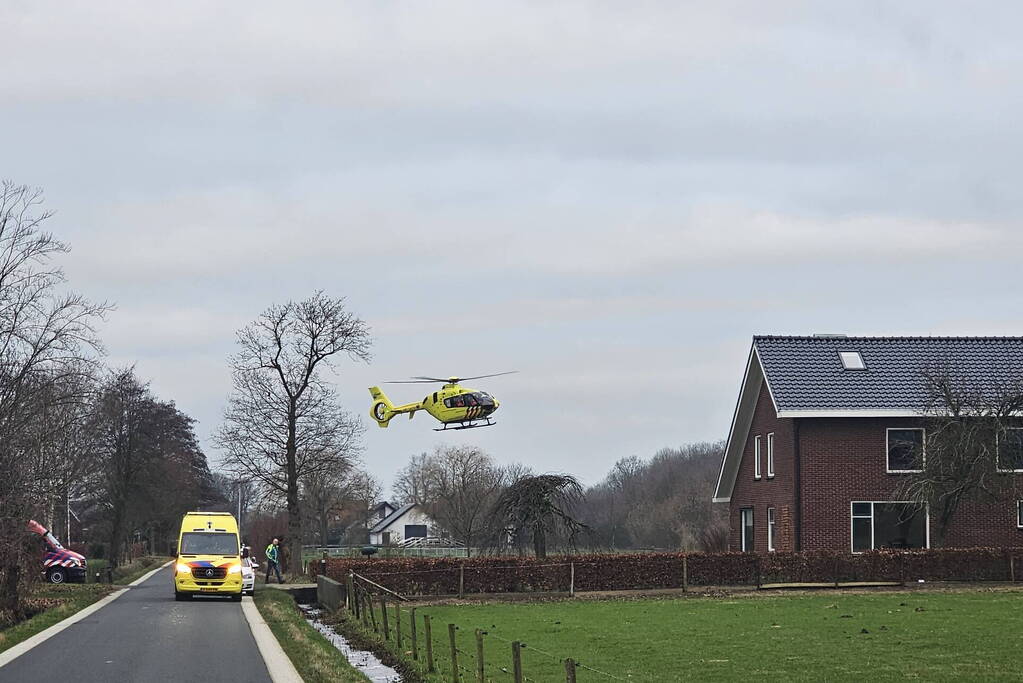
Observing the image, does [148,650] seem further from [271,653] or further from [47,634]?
[47,634]

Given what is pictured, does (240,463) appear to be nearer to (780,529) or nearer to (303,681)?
(780,529)

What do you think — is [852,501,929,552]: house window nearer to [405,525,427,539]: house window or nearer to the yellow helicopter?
the yellow helicopter

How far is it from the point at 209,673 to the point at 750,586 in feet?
75.9

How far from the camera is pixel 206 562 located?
36562 millimetres

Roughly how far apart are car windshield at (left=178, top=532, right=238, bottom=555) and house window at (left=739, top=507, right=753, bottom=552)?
61.5 ft

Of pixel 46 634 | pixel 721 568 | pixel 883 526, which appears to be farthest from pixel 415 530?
pixel 46 634

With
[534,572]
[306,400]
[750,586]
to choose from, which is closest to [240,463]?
[306,400]

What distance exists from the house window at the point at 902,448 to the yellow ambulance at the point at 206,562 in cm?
2028

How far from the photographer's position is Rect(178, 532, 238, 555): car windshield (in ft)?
122

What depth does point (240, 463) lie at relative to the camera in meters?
55.5

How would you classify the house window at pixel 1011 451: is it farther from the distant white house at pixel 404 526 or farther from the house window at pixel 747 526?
the distant white house at pixel 404 526

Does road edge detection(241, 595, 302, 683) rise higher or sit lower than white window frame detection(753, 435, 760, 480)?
lower

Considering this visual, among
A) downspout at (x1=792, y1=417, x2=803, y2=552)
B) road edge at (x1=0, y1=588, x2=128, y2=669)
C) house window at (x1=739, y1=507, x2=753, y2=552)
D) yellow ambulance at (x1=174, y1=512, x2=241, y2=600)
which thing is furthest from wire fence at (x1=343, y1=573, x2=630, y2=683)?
house window at (x1=739, y1=507, x2=753, y2=552)

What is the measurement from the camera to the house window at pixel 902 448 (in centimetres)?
4325
